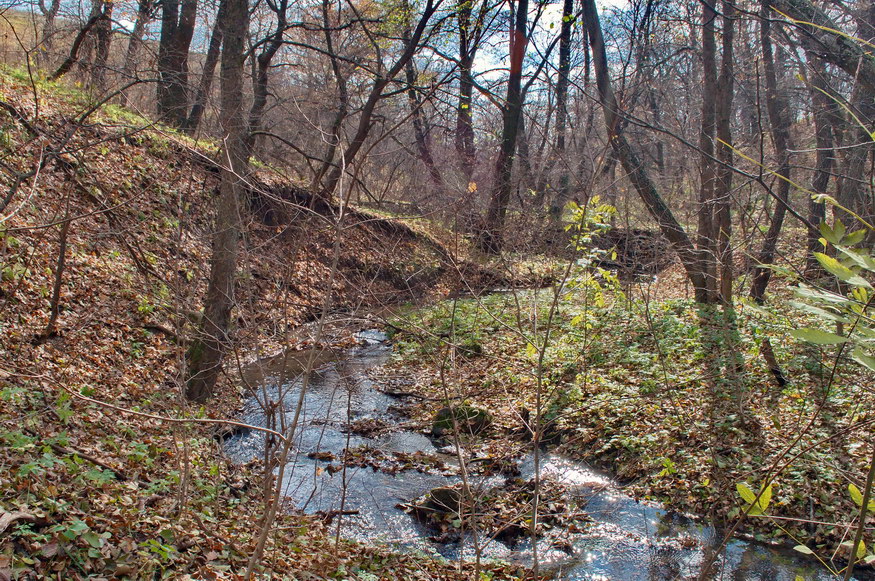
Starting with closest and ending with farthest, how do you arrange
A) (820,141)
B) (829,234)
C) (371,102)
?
(829,234)
(371,102)
(820,141)

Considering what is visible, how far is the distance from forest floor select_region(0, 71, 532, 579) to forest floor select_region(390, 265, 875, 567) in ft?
5.99

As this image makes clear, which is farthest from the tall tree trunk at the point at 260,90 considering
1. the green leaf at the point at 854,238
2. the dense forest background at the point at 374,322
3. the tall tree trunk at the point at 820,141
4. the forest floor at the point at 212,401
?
the green leaf at the point at 854,238

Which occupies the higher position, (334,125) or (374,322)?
(334,125)

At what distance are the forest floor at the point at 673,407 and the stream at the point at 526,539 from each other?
0.29m

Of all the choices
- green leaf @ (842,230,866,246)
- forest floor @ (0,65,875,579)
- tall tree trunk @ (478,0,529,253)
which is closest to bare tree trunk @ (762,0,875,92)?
forest floor @ (0,65,875,579)

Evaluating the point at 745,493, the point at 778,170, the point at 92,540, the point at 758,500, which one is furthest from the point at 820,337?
the point at 778,170

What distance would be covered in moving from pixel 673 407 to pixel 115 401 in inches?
247

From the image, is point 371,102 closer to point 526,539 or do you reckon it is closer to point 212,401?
point 212,401

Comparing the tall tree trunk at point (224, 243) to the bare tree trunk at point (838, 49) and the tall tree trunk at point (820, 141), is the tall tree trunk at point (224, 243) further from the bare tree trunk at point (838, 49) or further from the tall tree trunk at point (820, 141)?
the tall tree trunk at point (820, 141)

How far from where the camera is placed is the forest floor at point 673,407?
548 cm

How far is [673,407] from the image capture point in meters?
7.06

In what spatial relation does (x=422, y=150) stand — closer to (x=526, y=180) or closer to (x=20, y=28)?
(x=526, y=180)

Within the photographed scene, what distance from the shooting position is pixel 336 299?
14055 millimetres

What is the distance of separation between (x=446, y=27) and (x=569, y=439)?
39.5 feet
